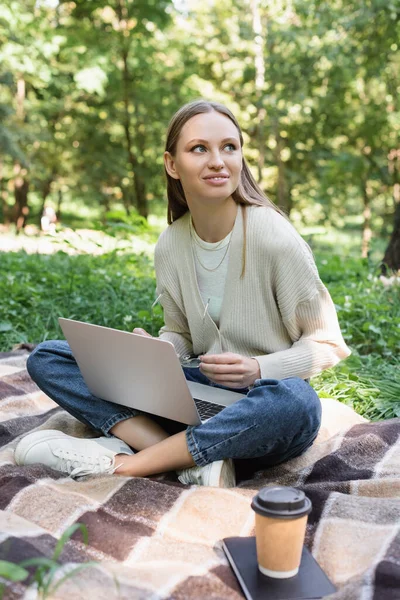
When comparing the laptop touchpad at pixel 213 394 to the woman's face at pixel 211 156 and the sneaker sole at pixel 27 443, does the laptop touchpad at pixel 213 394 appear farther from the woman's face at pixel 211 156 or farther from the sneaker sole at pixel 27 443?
the woman's face at pixel 211 156

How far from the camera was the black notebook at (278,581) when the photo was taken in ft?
4.01

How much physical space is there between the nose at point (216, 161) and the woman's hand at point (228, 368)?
584mm

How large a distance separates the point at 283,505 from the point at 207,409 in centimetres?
77

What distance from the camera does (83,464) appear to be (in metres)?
1.85

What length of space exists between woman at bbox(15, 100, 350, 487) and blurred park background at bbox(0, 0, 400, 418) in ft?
2.54

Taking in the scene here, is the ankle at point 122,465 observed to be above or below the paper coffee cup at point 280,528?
below

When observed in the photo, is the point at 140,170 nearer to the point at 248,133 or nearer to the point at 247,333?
the point at 248,133

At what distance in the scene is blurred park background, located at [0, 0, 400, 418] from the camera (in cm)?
371

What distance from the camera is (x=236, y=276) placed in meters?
2.02


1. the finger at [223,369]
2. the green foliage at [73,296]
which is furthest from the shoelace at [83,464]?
the green foliage at [73,296]

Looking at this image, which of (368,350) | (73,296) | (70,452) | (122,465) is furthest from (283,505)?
(73,296)

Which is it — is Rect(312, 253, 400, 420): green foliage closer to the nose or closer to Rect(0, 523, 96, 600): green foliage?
the nose

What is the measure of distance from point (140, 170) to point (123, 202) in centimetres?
287

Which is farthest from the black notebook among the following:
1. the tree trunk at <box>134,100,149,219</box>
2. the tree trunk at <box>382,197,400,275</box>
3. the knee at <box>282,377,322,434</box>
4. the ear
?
the tree trunk at <box>134,100,149,219</box>
